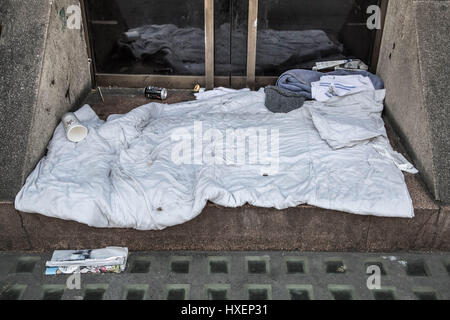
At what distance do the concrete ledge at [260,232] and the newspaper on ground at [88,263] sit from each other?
0.14m

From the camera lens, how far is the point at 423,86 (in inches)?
163

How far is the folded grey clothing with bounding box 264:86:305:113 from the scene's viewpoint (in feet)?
16.4

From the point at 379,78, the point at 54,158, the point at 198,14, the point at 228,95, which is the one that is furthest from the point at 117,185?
the point at 379,78

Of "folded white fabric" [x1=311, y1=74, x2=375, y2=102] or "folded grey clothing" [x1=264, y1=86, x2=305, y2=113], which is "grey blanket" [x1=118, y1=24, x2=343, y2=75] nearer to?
"folded white fabric" [x1=311, y1=74, x2=375, y2=102]

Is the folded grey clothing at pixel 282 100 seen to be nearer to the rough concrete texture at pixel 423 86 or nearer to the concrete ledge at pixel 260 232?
the rough concrete texture at pixel 423 86

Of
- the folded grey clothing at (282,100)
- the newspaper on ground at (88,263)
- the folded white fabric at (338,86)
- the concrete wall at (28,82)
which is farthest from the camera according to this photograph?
the folded white fabric at (338,86)

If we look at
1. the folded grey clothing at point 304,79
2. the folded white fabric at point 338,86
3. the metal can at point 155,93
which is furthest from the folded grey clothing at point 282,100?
the metal can at point 155,93

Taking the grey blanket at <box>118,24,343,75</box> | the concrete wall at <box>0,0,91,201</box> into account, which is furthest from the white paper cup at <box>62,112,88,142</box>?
the grey blanket at <box>118,24,343,75</box>

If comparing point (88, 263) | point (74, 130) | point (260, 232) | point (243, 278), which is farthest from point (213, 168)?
point (74, 130)

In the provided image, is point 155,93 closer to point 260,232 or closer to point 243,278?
point 260,232

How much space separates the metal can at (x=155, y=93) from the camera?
5406 millimetres

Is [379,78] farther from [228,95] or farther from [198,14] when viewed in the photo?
[198,14]

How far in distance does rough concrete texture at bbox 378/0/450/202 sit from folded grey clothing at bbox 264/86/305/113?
104 centimetres

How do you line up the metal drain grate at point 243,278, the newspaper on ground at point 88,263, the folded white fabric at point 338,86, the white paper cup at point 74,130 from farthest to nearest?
the folded white fabric at point 338,86 < the white paper cup at point 74,130 < the newspaper on ground at point 88,263 < the metal drain grate at point 243,278
